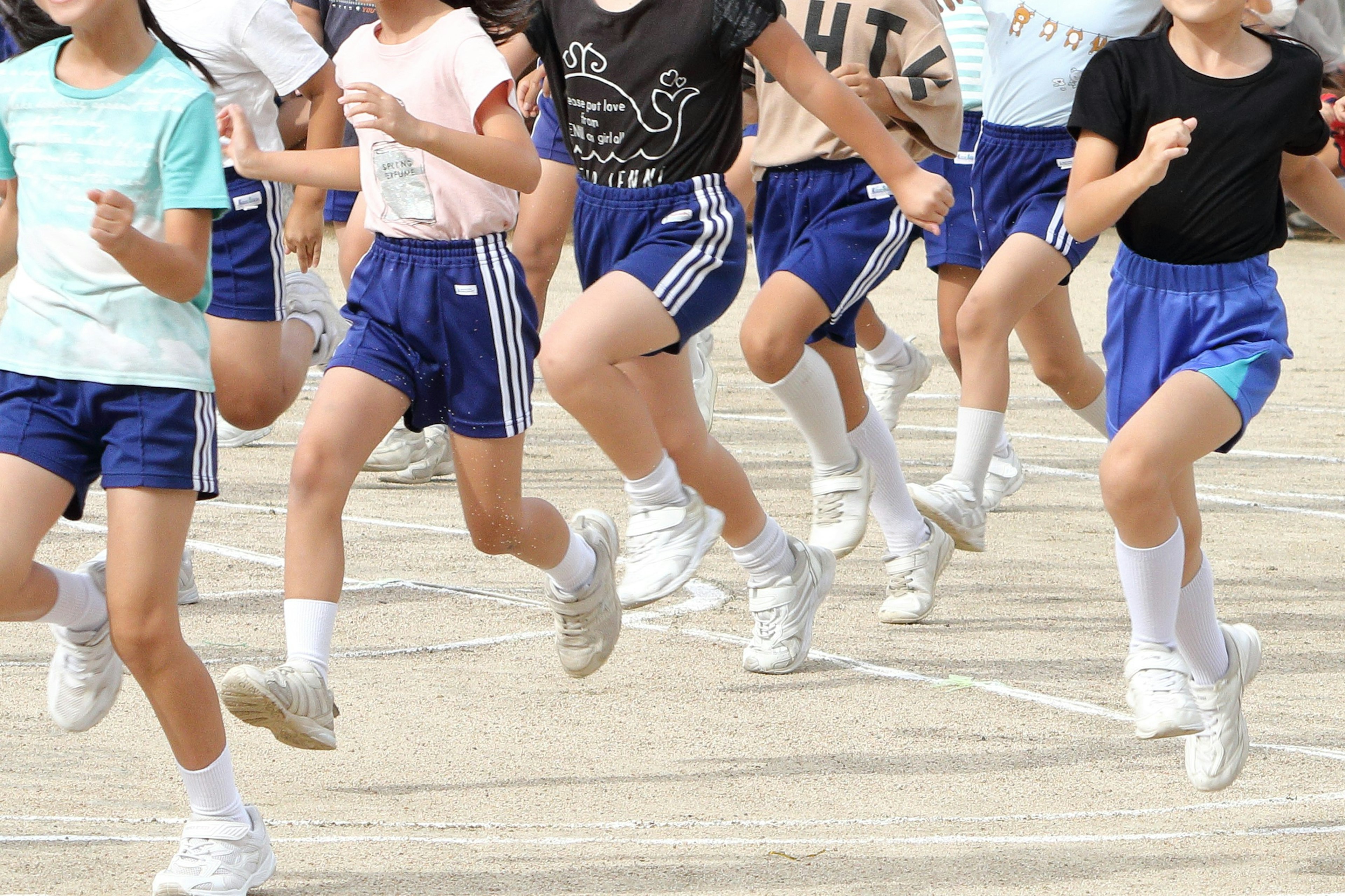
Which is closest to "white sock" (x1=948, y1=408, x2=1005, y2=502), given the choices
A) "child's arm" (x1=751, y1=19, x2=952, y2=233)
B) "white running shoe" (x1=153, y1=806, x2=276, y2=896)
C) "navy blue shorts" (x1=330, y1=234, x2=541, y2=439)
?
"child's arm" (x1=751, y1=19, x2=952, y2=233)

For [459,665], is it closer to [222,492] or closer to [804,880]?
[804,880]

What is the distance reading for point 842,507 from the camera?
6340 millimetres

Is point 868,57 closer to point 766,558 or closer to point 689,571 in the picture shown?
point 766,558

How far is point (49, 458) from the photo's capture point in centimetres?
371

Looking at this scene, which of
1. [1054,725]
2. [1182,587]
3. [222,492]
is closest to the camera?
[1182,587]

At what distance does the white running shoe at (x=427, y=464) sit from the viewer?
8.34 metres

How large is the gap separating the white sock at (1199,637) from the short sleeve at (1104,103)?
1018 mm

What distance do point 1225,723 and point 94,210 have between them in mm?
2650

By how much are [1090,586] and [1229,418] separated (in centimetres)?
274

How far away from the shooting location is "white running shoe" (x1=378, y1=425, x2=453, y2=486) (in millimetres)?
8336

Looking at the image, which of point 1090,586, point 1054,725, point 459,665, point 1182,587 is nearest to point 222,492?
point 459,665

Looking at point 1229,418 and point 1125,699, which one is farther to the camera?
point 1125,699

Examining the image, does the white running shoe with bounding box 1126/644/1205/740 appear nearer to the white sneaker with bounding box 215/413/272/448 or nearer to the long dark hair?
the long dark hair

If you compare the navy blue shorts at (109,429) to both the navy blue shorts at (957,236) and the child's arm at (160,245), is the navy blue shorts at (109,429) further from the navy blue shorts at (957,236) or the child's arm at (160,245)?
the navy blue shorts at (957,236)
